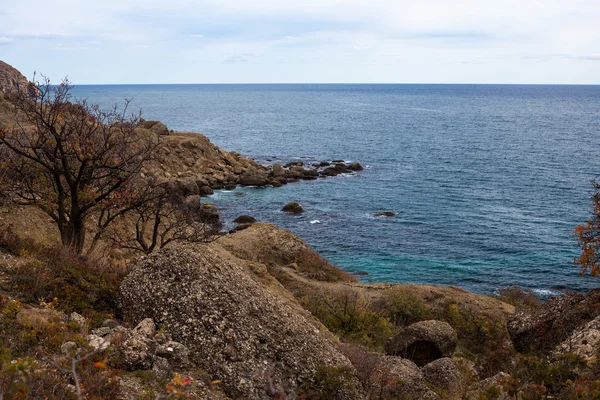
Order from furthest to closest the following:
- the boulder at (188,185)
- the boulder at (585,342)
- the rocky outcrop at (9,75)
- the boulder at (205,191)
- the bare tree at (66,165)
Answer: the rocky outcrop at (9,75) < the boulder at (205,191) < the boulder at (188,185) < the bare tree at (66,165) < the boulder at (585,342)

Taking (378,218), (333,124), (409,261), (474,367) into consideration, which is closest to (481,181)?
(378,218)

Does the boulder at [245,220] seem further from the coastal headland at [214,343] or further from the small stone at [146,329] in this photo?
the small stone at [146,329]

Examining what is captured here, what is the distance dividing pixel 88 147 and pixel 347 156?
262 ft

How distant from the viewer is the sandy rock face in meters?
13.4

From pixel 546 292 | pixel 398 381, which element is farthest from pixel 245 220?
pixel 398 381

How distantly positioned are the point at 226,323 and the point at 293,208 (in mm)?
45908

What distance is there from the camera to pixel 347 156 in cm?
9712

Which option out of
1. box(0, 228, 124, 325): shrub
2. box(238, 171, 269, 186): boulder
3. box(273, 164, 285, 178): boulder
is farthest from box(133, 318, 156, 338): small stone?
box(273, 164, 285, 178): boulder

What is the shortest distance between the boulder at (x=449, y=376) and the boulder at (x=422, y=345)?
2.21 metres

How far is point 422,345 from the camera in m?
21.5

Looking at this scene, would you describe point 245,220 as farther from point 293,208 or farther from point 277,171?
point 277,171

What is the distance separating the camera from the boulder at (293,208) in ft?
197

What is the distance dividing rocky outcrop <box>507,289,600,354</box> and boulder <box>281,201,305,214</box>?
40.4m

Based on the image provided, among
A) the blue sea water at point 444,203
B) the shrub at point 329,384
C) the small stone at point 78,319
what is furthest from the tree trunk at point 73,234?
the blue sea water at point 444,203
